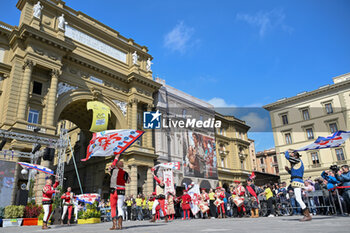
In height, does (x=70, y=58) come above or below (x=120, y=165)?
above

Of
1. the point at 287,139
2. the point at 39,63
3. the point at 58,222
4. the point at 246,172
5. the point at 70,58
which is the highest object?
the point at 70,58

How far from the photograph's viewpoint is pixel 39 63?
21.9 metres

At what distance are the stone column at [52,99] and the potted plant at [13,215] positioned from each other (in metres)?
7.88

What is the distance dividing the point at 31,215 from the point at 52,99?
983 centimetres

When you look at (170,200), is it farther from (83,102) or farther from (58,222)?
(83,102)

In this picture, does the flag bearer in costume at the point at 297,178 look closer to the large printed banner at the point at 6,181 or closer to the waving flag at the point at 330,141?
the waving flag at the point at 330,141

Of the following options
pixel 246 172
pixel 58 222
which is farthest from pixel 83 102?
pixel 246 172

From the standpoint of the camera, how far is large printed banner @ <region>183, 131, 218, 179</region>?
33531mm

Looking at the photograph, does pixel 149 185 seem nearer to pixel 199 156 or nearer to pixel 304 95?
pixel 199 156

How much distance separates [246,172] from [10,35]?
3905 centimetres

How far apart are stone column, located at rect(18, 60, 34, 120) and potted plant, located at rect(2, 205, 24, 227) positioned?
290 inches

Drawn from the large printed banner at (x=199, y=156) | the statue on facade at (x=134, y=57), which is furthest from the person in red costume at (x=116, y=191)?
the large printed banner at (x=199, y=156)

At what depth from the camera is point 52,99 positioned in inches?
875

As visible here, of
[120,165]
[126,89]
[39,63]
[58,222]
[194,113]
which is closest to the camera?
[120,165]
